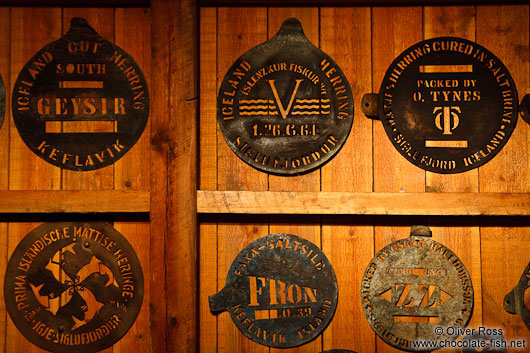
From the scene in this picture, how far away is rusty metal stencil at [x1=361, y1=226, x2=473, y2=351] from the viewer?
1.74 meters

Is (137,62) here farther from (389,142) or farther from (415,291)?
(415,291)

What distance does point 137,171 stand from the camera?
1.82 metres

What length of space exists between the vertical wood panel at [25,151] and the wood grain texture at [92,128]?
38 millimetres

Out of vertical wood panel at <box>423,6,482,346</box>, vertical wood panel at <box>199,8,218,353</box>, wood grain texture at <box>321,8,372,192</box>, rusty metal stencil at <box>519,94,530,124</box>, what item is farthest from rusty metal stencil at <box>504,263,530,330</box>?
vertical wood panel at <box>199,8,218,353</box>

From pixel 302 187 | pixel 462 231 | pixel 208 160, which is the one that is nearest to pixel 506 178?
pixel 462 231

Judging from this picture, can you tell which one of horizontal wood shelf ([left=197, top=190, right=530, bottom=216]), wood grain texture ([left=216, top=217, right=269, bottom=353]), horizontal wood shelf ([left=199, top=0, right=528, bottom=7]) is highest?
horizontal wood shelf ([left=199, top=0, right=528, bottom=7])

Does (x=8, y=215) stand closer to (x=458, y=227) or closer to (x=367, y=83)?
(x=367, y=83)

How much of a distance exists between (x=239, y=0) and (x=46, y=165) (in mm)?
1080

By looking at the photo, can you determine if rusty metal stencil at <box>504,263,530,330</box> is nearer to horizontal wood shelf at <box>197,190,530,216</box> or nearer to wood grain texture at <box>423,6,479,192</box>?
horizontal wood shelf at <box>197,190,530,216</box>

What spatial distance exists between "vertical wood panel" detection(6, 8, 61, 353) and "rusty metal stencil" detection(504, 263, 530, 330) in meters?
1.93

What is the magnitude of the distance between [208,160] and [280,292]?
0.63 meters

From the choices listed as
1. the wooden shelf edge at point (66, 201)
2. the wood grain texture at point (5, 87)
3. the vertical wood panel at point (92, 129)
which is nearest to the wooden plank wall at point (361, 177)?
the wooden shelf edge at point (66, 201)

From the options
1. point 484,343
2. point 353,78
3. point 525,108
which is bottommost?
point 484,343

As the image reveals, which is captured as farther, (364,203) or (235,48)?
(235,48)
